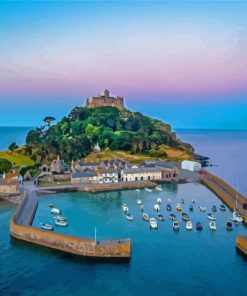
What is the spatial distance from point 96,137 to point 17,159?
1739cm

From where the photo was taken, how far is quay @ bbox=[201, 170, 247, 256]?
22859mm

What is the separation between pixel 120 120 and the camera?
82250 millimetres

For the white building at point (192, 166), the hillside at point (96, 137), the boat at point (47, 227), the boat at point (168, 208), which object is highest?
the hillside at point (96, 137)

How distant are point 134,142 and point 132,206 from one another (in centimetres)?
3471

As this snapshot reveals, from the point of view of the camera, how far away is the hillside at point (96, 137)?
60.8 metres

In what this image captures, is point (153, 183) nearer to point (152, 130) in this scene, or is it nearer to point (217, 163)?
point (217, 163)

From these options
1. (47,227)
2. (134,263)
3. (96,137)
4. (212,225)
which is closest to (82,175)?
(47,227)

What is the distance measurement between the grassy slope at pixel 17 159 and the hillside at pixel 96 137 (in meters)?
A: 1.39

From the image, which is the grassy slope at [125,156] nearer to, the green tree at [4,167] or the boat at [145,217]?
the green tree at [4,167]

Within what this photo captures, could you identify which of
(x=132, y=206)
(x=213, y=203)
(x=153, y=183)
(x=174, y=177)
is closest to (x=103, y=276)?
(x=132, y=206)

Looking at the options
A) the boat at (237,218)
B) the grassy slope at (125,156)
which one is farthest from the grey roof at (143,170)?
the boat at (237,218)

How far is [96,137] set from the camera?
71.0m

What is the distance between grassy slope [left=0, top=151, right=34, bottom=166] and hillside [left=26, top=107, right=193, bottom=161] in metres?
1.39

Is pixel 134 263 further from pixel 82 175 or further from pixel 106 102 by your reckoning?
pixel 106 102
